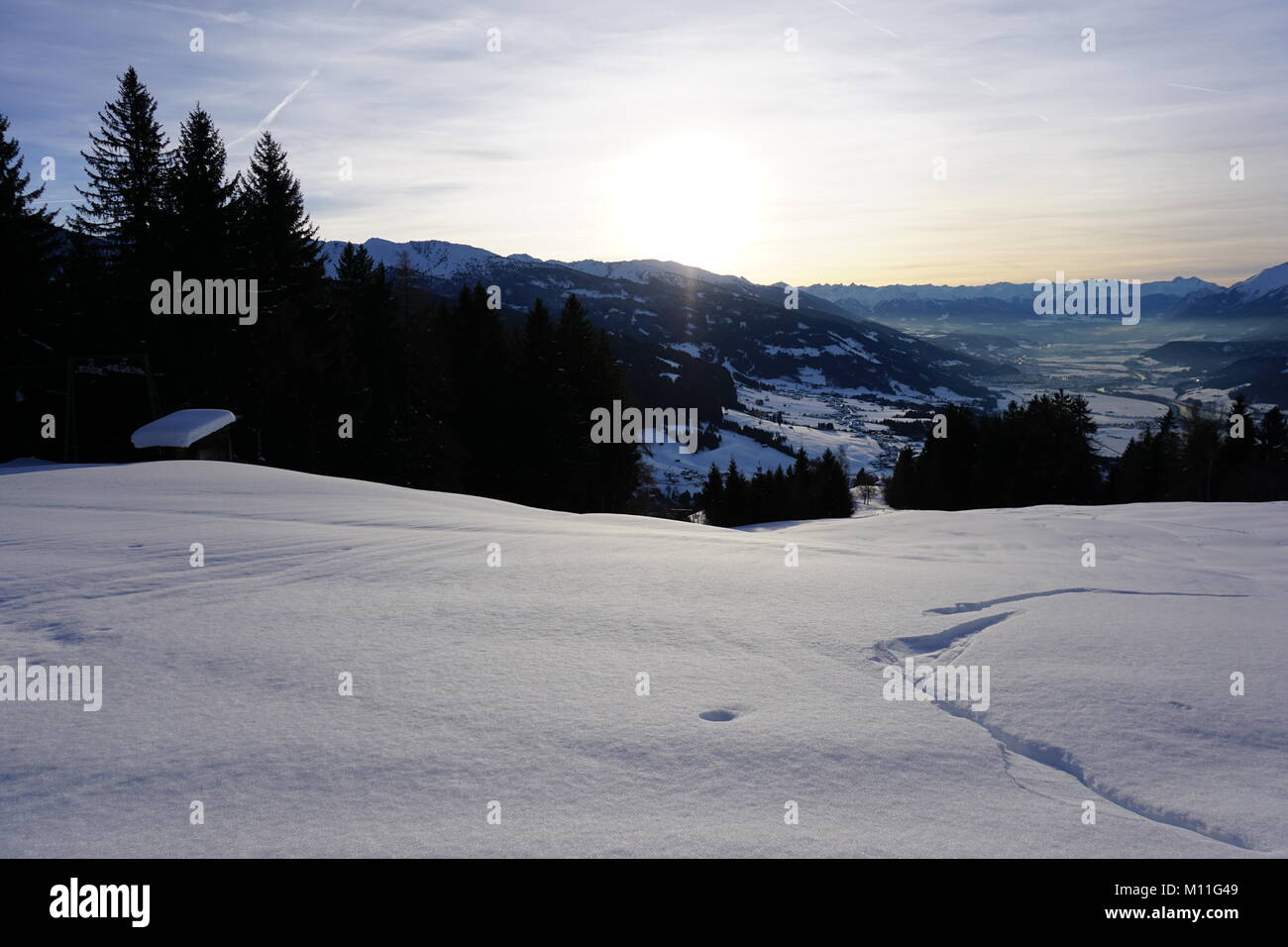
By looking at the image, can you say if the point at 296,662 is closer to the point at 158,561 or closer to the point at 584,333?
the point at 158,561

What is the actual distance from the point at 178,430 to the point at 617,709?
21292 millimetres

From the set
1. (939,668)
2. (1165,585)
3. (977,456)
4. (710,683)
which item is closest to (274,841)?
(710,683)

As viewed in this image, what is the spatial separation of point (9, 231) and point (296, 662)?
3411 cm

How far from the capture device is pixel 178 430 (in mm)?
20234

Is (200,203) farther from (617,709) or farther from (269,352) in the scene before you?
(617,709)

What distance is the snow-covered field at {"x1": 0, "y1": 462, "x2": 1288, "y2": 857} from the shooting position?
8.91ft

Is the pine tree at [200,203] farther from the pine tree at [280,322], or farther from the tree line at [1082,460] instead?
the tree line at [1082,460]

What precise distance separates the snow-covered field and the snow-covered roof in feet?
47.2
